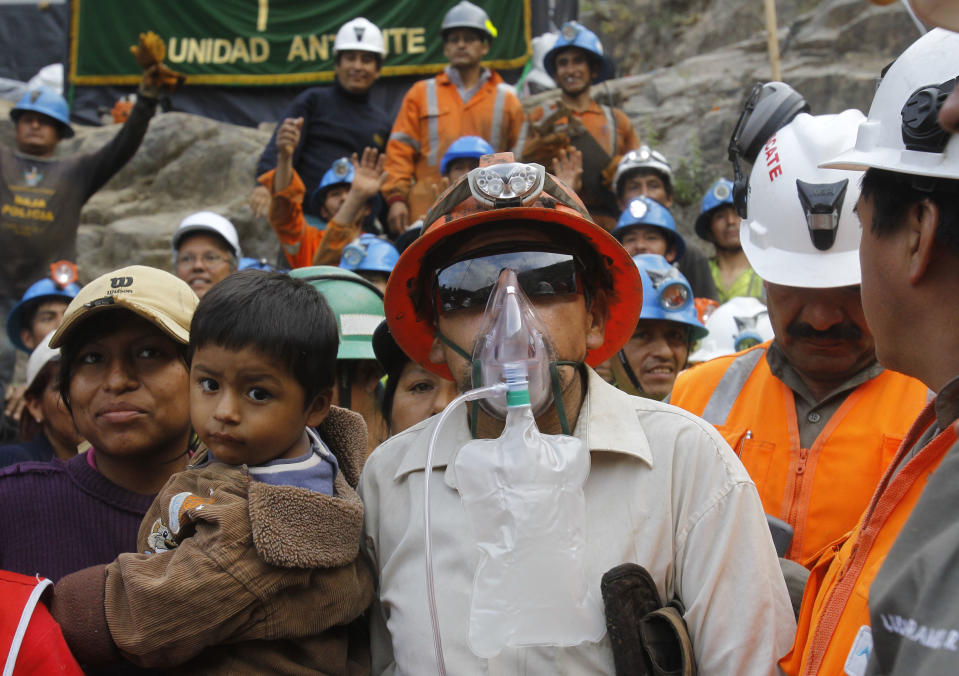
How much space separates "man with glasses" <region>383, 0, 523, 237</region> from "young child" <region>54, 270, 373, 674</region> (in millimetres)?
5153

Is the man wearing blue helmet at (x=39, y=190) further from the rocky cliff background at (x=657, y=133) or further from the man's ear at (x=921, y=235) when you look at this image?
the man's ear at (x=921, y=235)

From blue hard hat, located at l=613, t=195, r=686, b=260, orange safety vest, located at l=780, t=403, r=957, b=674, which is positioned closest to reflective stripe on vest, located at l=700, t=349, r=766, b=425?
orange safety vest, located at l=780, t=403, r=957, b=674

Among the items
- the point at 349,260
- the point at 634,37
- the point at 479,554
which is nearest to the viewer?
the point at 479,554

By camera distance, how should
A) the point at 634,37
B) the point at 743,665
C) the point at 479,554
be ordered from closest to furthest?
the point at 743,665 → the point at 479,554 → the point at 634,37

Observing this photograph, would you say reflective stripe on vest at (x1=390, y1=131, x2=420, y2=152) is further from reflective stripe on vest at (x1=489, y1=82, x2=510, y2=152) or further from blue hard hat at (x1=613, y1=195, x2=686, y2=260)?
blue hard hat at (x1=613, y1=195, x2=686, y2=260)

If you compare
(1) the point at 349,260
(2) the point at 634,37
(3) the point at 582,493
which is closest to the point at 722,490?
(3) the point at 582,493

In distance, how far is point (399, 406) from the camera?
3691 mm

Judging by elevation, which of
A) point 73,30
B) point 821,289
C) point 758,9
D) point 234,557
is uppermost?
point 758,9

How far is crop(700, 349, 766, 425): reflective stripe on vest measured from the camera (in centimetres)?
350

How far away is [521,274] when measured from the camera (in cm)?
243

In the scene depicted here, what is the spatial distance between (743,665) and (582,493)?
19.9 inches

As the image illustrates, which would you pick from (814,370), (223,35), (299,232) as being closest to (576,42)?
(299,232)

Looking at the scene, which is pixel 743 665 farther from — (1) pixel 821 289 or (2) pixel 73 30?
(2) pixel 73 30

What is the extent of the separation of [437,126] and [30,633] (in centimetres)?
645
